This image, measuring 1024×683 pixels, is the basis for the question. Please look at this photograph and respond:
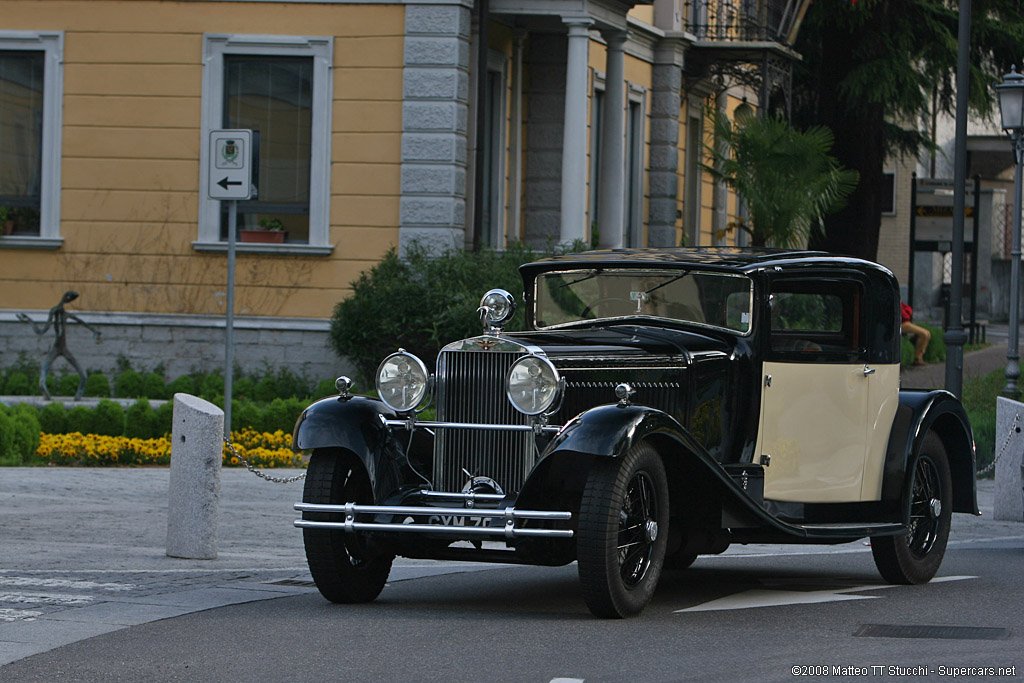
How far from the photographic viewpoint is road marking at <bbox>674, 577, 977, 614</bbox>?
8.27 m

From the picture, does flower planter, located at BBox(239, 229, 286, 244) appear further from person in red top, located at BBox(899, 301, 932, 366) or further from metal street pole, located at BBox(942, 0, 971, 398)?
person in red top, located at BBox(899, 301, 932, 366)

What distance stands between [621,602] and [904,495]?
8.30ft

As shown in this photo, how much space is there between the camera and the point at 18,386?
1945cm

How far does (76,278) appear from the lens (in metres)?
20.5

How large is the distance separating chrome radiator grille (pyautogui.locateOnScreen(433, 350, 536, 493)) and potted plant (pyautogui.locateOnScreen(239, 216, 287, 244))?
1251 cm

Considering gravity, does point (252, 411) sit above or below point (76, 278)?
below

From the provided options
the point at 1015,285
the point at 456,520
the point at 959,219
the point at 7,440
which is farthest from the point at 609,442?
the point at 1015,285

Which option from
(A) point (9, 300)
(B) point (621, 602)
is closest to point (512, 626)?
(B) point (621, 602)

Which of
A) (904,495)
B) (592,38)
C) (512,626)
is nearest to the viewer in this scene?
(512,626)

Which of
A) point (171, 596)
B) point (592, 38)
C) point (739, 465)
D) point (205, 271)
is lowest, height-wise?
point (171, 596)

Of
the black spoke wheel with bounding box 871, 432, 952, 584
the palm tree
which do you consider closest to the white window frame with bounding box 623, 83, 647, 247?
the palm tree

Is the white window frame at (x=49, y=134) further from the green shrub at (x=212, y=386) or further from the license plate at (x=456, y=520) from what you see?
the license plate at (x=456, y=520)

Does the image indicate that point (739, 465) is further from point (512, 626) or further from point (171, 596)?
point (171, 596)

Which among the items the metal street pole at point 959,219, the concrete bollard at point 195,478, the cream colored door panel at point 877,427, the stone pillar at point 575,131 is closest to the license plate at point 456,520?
the concrete bollard at point 195,478
